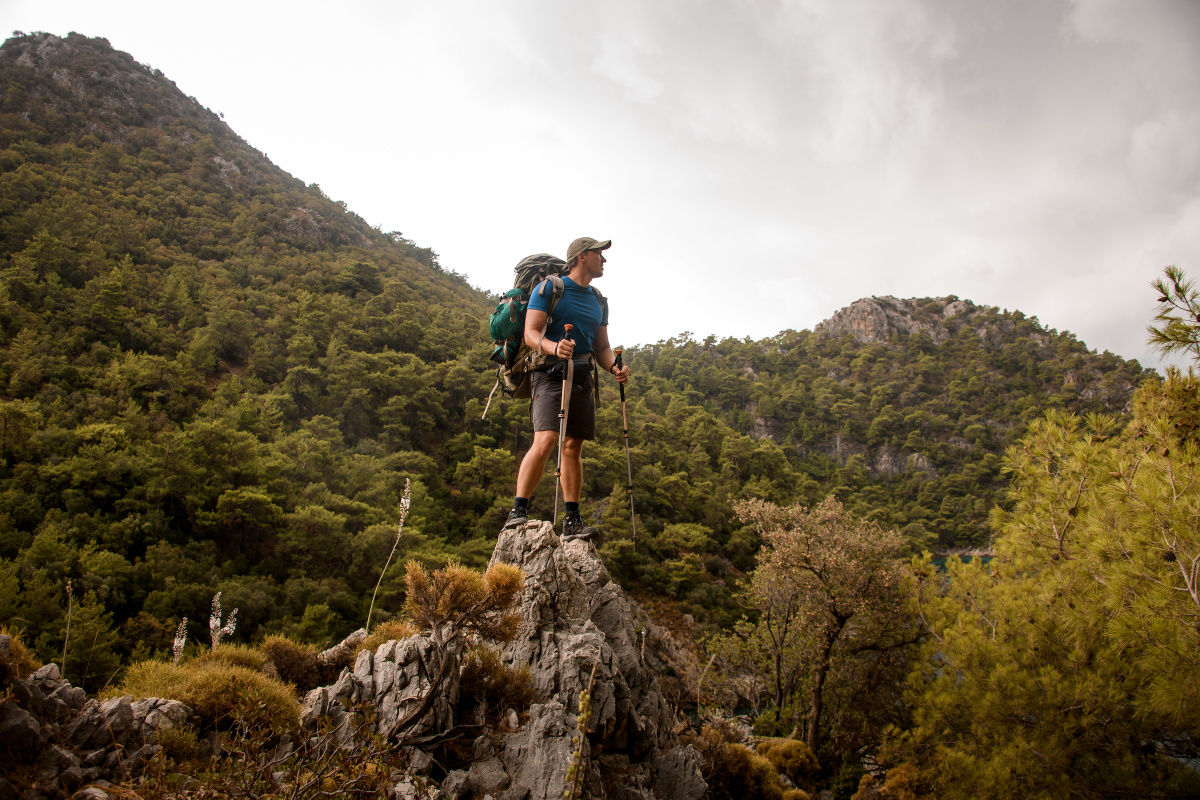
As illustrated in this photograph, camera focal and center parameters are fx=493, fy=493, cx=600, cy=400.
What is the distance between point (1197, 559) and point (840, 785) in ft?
33.9

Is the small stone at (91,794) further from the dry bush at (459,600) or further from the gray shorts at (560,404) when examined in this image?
the gray shorts at (560,404)

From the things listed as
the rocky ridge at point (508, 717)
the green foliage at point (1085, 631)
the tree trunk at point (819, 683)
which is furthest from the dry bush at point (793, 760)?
the rocky ridge at point (508, 717)

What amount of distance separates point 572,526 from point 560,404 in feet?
4.28

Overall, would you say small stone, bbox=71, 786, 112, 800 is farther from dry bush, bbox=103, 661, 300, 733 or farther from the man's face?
the man's face

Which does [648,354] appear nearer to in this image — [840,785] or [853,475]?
[853,475]

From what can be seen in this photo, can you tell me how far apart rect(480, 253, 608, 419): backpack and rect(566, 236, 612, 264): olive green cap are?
0.20 metres

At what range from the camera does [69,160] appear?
152 feet

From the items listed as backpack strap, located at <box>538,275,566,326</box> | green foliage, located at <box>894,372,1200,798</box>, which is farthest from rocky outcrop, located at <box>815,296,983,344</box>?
backpack strap, located at <box>538,275,566,326</box>

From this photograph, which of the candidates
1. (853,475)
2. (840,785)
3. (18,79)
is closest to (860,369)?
(853,475)

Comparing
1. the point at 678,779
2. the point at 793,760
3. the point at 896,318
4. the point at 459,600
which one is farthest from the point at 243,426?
the point at 896,318

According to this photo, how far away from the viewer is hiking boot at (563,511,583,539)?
4840mm

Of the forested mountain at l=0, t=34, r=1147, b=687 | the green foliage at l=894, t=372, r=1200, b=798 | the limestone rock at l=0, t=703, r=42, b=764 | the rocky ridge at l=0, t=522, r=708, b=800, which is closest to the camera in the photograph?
the limestone rock at l=0, t=703, r=42, b=764

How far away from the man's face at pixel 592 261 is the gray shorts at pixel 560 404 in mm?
918

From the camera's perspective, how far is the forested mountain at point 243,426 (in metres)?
16.7
